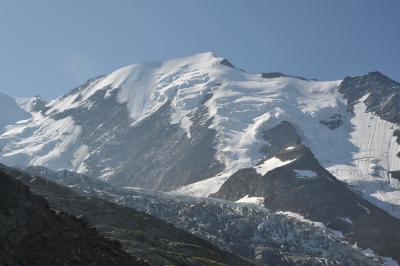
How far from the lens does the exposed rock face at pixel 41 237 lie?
51.8 meters

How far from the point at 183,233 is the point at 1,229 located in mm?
96617

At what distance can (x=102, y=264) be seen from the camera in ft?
186

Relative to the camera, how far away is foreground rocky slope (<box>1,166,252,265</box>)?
97.6m

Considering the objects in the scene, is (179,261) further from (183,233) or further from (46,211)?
(183,233)

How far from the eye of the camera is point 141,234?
119000 mm

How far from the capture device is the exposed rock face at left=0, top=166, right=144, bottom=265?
2041 inches

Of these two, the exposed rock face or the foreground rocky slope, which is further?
the foreground rocky slope

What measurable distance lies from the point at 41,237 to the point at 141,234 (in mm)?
64967

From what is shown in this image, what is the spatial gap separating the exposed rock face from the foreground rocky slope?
89.8 feet

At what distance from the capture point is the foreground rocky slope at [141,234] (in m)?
97.6

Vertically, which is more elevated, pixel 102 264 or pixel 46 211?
pixel 46 211

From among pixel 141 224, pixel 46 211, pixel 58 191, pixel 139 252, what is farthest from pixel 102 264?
pixel 58 191

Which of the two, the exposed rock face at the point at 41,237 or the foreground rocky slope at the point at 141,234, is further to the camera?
the foreground rocky slope at the point at 141,234

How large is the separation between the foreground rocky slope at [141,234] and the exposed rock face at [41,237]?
89.8 feet
